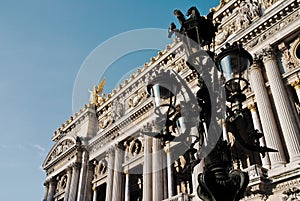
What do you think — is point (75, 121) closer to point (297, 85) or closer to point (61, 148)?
point (61, 148)

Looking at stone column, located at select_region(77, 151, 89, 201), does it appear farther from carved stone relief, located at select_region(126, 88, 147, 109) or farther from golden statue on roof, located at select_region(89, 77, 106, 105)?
carved stone relief, located at select_region(126, 88, 147, 109)

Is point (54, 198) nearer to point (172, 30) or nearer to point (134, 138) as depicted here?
point (134, 138)

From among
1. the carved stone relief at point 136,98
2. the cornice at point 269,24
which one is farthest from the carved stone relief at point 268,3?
the carved stone relief at point 136,98

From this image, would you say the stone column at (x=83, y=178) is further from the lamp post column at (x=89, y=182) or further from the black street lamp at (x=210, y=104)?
the black street lamp at (x=210, y=104)

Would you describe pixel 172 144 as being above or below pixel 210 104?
above

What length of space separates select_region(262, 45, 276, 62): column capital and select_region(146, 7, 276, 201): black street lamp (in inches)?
308

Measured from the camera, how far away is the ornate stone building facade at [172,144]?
33.1ft

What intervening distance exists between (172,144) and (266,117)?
5880 millimetres

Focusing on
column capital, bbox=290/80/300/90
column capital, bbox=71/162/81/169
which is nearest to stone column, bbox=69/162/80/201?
column capital, bbox=71/162/81/169

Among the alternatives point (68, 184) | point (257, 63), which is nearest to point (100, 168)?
point (68, 184)

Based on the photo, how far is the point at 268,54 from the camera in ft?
40.6

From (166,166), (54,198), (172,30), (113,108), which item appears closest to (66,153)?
(54,198)

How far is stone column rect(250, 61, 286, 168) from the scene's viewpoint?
998 cm

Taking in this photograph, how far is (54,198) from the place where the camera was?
76.8 ft
